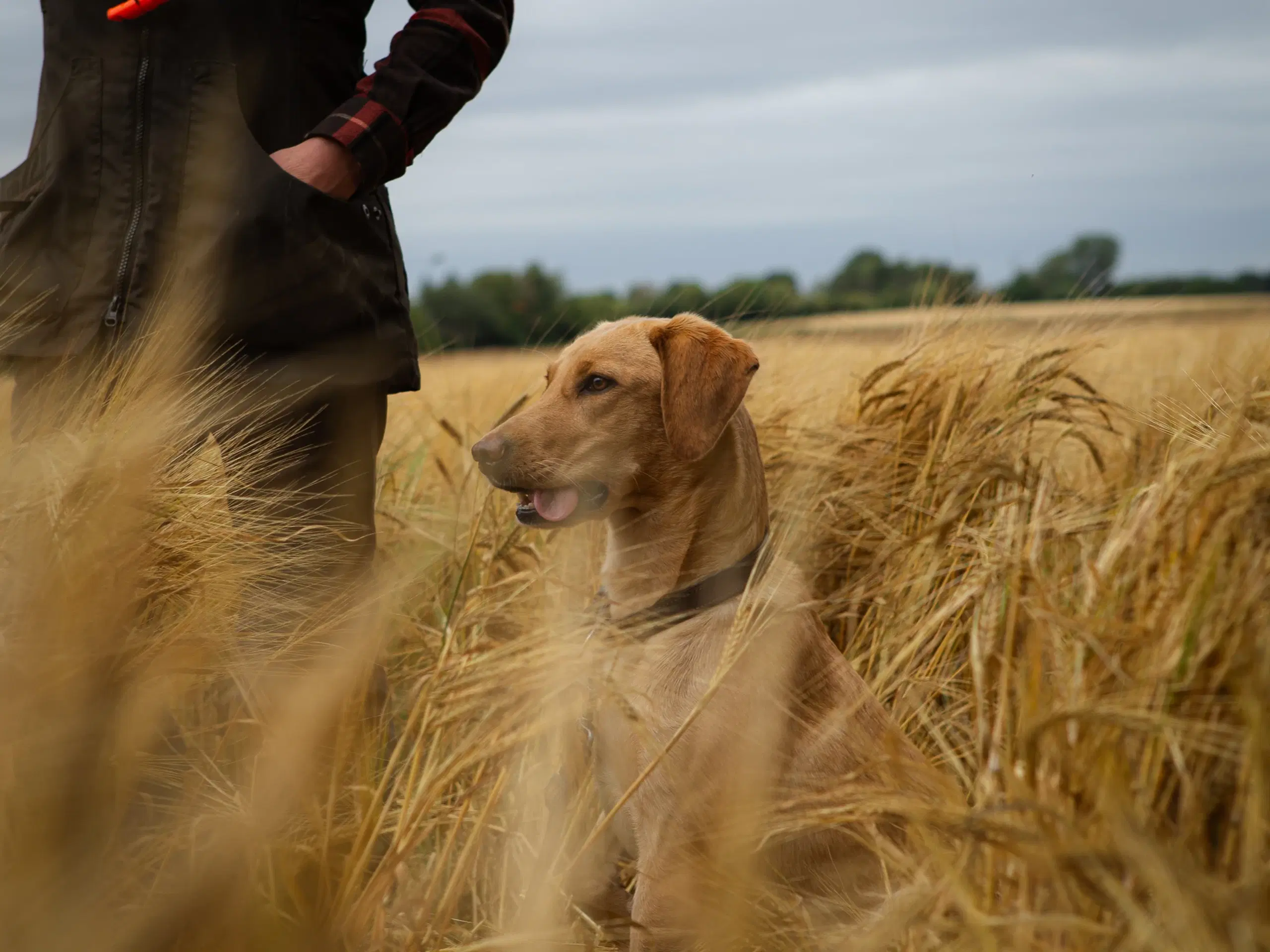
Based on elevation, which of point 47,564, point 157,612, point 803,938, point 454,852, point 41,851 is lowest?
point 454,852

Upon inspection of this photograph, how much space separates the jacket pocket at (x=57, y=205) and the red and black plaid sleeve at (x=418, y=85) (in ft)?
1.57

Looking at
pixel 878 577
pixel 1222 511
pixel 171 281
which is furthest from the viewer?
pixel 878 577

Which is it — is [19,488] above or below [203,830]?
above

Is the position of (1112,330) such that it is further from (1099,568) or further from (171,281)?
(171,281)

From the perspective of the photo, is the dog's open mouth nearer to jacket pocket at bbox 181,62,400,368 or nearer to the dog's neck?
the dog's neck

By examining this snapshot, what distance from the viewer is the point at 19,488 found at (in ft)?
4.83

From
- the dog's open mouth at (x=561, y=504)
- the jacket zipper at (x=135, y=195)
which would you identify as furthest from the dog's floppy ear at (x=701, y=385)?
the jacket zipper at (x=135, y=195)

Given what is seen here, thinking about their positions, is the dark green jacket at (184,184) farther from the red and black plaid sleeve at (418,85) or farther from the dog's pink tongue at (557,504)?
the dog's pink tongue at (557,504)

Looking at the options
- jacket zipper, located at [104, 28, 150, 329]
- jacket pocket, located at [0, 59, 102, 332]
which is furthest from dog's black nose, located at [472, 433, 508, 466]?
jacket pocket, located at [0, 59, 102, 332]

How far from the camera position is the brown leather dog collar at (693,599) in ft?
7.53

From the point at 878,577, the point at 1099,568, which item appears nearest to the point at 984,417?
the point at 878,577

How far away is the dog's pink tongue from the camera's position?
2.60 meters

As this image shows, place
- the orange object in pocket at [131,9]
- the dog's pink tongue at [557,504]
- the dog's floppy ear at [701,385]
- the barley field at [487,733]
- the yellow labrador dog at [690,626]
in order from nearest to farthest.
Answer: the barley field at [487,733] → the yellow labrador dog at [690,626] → the orange object in pocket at [131,9] → the dog's floppy ear at [701,385] → the dog's pink tongue at [557,504]

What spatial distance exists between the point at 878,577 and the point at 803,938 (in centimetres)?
159
